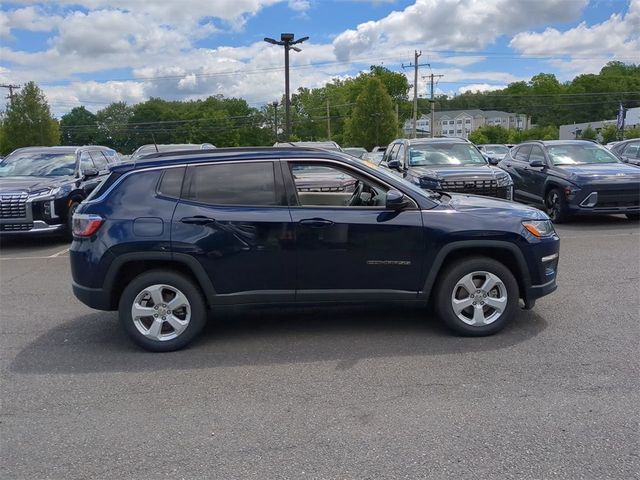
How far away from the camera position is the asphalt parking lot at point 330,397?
10.1 feet

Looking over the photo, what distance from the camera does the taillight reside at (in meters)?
4.70

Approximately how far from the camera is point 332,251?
15.5 ft

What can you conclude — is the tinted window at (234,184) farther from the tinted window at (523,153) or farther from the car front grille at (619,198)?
the tinted window at (523,153)

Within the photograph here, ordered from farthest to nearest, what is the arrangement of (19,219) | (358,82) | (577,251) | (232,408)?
(358,82) → (19,219) → (577,251) → (232,408)

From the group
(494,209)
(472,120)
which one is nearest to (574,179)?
(494,209)

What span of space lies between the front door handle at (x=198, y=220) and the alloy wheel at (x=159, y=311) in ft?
1.92

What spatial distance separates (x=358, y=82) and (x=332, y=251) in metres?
88.5

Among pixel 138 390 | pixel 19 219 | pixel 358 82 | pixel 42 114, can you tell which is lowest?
pixel 138 390

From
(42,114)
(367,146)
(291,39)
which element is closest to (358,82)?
(367,146)

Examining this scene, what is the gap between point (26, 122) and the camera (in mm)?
47531

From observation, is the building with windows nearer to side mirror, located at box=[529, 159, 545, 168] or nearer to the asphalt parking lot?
side mirror, located at box=[529, 159, 545, 168]

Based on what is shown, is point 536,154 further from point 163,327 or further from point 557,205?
point 163,327

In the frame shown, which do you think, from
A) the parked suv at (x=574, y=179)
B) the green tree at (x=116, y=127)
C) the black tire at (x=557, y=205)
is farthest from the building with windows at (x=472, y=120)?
the black tire at (x=557, y=205)

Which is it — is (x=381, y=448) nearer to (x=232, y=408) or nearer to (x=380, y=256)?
(x=232, y=408)
